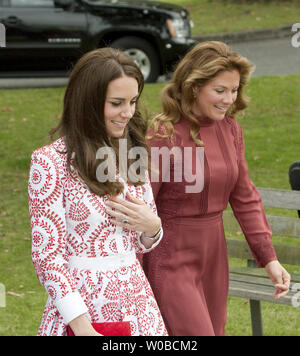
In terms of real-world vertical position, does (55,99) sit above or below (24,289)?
above

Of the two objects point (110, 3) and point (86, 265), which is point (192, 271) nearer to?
point (86, 265)

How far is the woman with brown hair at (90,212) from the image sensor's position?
2844mm

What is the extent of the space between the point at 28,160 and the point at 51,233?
6.85 m

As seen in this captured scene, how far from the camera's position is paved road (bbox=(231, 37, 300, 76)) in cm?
1415

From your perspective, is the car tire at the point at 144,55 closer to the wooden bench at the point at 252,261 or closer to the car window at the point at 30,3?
the car window at the point at 30,3

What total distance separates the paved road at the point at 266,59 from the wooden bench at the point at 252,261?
814 cm

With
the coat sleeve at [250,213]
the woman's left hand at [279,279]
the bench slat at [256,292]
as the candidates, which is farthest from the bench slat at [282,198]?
the woman's left hand at [279,279]

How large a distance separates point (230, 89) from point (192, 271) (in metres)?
0.88

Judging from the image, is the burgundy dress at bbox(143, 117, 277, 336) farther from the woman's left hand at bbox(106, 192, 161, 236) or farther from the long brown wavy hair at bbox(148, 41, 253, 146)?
the woman's left hand at bbox(106, 192, 161, 236)

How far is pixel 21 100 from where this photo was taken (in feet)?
39.0

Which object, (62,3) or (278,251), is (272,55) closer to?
(62,3)

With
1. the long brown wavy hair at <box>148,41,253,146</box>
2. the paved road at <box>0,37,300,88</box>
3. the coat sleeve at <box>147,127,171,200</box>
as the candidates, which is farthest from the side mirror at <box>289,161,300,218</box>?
the paved road at <box>0,37,300,88</box>
